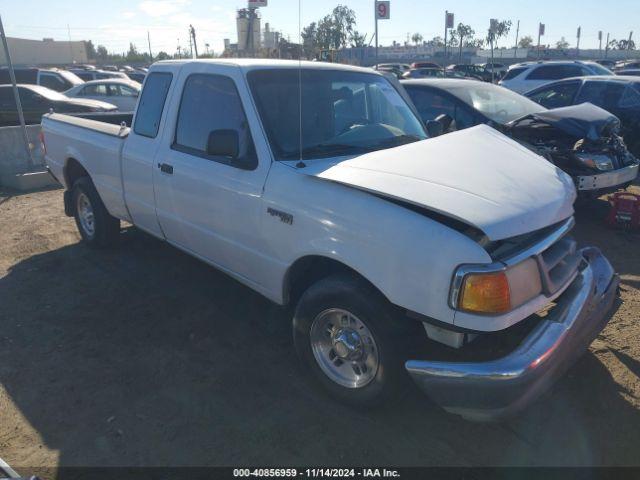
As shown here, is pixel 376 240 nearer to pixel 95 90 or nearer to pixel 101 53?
pixel 95 90

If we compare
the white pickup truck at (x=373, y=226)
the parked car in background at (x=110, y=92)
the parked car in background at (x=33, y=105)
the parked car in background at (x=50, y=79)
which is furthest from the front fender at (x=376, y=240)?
the parked car in background at (x=50, y=79)

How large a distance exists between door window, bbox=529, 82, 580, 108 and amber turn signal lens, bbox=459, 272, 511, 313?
8.87m

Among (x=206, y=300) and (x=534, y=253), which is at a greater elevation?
(x=534, y=253)

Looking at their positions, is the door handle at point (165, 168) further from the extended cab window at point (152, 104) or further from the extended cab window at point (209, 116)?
the extended cab window at point (152, 104)

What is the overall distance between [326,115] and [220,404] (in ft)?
6.89

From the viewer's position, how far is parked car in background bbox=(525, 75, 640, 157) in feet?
29.7

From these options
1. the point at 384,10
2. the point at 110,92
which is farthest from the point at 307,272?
the point at 110,92

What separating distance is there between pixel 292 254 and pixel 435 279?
3.33 ft

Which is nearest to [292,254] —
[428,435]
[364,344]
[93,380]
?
[364,344]

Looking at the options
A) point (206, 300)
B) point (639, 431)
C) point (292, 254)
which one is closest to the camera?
point (639, 431)

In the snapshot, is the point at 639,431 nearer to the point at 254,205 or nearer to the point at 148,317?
the point at 254,205

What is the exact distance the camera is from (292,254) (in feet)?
10.5

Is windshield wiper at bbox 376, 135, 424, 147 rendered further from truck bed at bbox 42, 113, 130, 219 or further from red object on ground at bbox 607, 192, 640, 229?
red object on ground at bbox 607, 192, 640, 229

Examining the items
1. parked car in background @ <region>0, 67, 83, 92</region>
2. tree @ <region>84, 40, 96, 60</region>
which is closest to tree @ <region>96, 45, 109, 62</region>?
tree @ <region>84, 40, 96, 60</region>
